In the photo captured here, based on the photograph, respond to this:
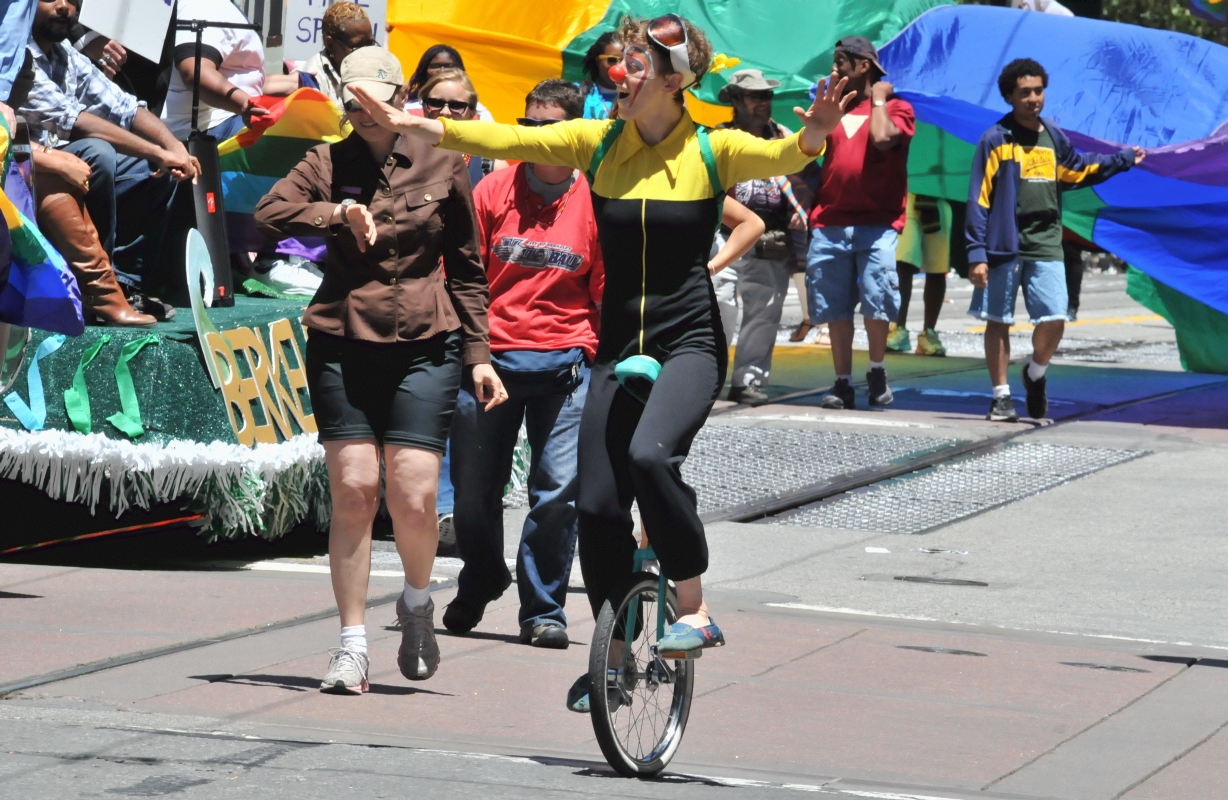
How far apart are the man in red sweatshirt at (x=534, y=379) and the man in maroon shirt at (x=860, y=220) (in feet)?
17.6

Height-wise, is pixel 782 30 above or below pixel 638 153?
above

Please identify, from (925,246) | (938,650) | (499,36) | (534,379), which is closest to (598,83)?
(499,36)

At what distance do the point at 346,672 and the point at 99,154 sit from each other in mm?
3429

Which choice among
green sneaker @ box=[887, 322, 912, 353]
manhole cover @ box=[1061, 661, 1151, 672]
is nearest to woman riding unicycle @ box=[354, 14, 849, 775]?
manhole cover @ box=[1061, 661, 1151, 672]

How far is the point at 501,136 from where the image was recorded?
5.30 meters

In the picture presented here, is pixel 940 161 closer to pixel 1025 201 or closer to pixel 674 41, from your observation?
pixel 1025 201

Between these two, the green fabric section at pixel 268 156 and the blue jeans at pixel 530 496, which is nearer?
the blue jeans at pixel 530 496

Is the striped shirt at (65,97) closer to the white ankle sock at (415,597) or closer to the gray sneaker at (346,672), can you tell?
the white ankle sock at (415,597)

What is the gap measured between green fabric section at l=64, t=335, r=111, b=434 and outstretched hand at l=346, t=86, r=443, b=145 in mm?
2845

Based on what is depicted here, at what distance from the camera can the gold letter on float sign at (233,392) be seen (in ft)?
25.6

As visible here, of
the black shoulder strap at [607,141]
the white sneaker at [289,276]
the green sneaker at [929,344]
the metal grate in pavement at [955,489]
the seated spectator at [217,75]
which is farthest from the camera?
the green sneaker at [929,344]

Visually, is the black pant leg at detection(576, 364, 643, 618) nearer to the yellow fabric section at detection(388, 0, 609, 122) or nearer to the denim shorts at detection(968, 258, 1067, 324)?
the denim shorts at detection(968, 258, 1067, 324)

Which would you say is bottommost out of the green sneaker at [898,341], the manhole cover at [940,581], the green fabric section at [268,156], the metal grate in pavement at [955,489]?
the green sneaker at [898,341]

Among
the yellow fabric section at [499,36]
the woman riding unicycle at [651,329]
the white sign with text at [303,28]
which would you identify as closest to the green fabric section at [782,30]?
the yellow fabric section at [499,36]
